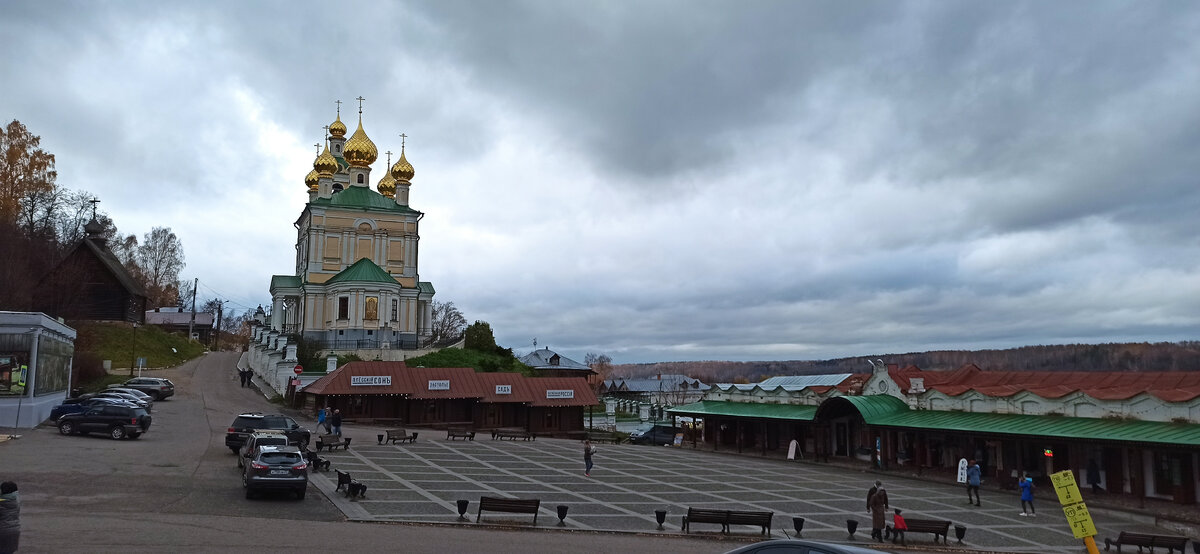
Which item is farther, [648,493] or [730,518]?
[648,493]

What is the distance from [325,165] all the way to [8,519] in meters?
70.0

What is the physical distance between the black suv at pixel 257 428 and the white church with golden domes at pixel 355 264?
112 feet

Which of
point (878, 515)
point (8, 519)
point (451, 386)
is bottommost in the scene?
point (878, 515)

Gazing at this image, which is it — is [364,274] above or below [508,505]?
above

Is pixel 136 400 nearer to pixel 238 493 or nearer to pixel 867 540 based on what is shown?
pixel 238 493

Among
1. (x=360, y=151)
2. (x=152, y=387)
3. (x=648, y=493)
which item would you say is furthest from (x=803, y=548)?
(x=360, y=151)

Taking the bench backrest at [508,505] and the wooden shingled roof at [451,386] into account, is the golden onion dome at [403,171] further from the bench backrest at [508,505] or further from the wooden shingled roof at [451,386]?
the bench backrest at [508,505]

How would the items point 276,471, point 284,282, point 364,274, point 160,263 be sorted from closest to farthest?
point 276,471, point 364,274, point 284,282, point 160,263

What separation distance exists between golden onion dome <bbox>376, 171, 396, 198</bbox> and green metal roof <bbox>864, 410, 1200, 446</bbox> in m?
57.5

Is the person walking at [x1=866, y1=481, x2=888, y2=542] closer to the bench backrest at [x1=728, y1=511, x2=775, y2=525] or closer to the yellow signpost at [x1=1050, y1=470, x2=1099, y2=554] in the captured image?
the bench backrest at [x1=728, y1=511, x2=775, y2=525]

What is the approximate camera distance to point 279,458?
20.2 m

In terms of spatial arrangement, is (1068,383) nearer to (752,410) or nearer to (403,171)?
(752,410)

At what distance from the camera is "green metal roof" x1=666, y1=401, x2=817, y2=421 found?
40.9 metres

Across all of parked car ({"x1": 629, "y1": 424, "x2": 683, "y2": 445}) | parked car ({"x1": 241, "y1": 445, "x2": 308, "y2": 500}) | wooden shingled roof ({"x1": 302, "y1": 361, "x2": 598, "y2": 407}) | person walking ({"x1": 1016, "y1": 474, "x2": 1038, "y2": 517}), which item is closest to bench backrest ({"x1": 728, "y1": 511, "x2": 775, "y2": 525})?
person walking ({"x1": 1016, "y1": 474, "x2": 1038, "y2": 517})
